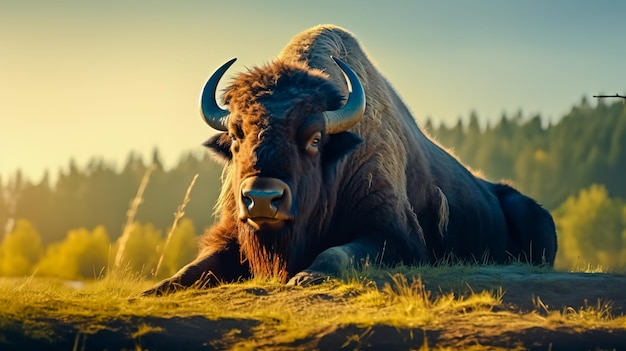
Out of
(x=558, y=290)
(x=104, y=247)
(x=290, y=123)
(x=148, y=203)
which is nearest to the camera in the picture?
(x=558, y=290)

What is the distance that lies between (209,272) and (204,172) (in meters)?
125

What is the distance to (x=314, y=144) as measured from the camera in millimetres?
10938

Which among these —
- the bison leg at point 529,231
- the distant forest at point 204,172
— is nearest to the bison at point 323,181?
the bison leg at point 529,231

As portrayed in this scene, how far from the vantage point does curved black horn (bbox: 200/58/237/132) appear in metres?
11.5

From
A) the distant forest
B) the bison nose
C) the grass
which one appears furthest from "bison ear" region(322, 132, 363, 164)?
the distant forest

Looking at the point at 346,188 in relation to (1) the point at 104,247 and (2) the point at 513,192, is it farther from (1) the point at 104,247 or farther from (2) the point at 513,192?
(1) the point at 104,247

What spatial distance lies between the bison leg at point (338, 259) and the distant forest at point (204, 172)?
10852cm

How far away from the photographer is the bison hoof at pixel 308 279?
9266mm

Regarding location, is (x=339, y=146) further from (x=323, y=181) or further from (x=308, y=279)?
(x=308, y=279)

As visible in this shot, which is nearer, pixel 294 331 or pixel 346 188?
pixel 294 331

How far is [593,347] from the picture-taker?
6.57 metres

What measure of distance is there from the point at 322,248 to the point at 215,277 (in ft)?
4.55

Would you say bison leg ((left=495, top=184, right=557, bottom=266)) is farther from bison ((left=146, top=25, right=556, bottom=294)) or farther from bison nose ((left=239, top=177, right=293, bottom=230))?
bison nose ((left=239, top=177, right=293, bottom=230))

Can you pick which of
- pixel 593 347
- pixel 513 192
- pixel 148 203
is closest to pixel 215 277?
pixel 593 347
